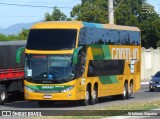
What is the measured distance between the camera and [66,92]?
80.8 ft

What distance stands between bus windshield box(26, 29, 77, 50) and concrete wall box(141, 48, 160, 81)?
36.3 m

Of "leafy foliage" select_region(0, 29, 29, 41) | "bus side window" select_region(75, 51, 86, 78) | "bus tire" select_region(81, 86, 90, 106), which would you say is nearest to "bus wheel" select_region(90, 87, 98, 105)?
"bus tire" select_region(81, 86, 90, 106)

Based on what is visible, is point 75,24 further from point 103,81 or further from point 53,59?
point 103,81

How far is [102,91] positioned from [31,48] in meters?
4.92

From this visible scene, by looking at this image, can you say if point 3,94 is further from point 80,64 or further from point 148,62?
point 148,62

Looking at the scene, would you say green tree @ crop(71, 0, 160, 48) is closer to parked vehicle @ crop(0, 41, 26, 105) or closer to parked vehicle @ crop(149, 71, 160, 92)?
parked vehicle @ crop(149, 71, 160, 92)

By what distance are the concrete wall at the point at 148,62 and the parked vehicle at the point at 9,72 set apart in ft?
107

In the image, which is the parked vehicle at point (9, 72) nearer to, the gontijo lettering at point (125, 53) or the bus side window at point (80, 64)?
the bus side window at point (80, 64)

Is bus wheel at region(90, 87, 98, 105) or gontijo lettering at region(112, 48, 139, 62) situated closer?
bus wheel at region(90, 87, 98, 105)

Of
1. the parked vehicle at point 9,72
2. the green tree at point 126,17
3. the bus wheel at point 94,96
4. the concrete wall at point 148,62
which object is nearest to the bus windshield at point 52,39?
the parked vehicle at point 9,72

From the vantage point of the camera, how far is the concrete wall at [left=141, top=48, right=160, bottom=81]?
61406 millimetres

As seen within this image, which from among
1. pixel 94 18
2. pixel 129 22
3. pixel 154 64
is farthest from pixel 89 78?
pixel 129 22

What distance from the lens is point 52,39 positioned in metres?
25.0

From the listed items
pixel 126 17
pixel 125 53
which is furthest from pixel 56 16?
pixel 125 53
